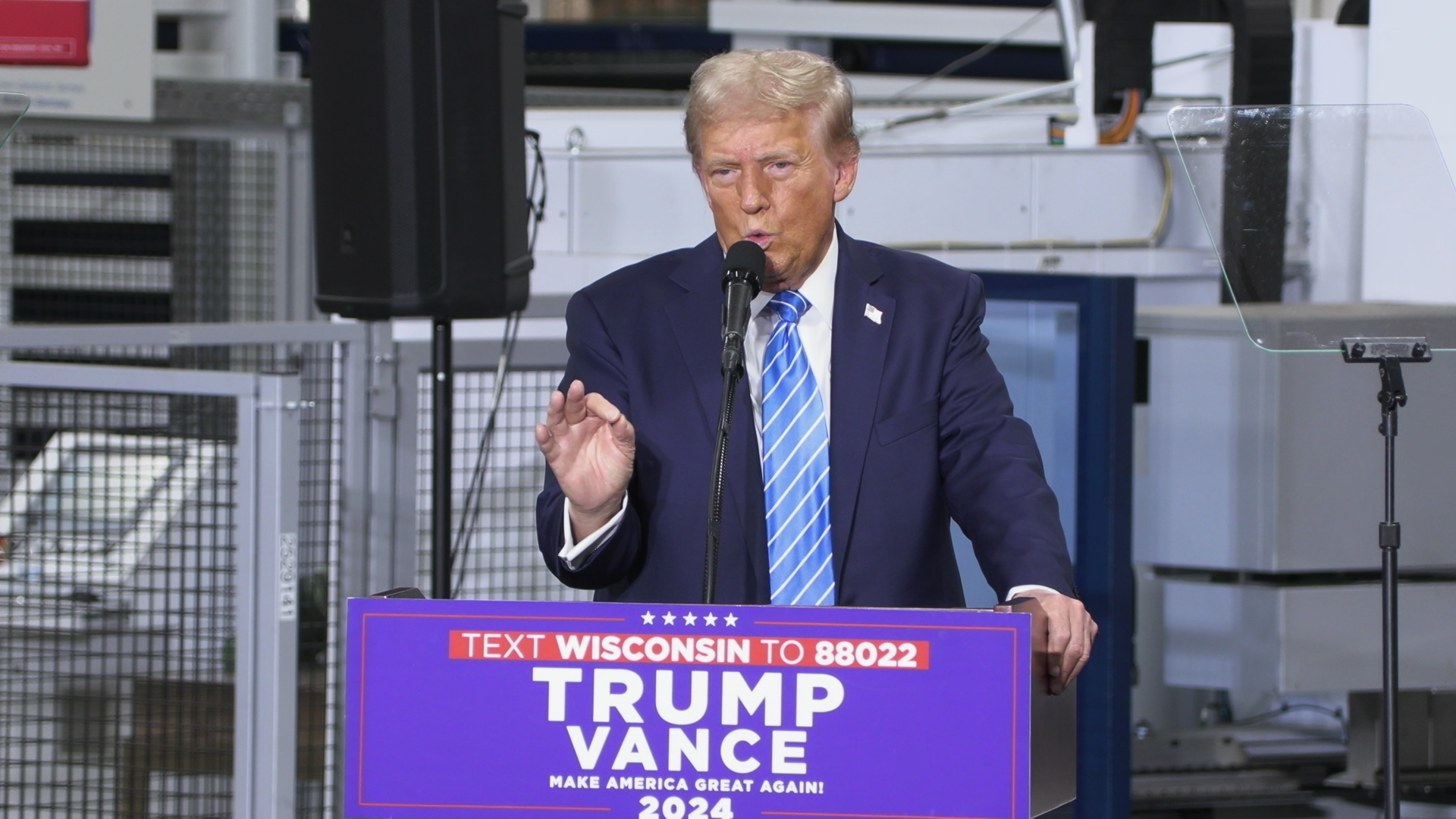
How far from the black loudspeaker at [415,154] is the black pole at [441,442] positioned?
77 mm

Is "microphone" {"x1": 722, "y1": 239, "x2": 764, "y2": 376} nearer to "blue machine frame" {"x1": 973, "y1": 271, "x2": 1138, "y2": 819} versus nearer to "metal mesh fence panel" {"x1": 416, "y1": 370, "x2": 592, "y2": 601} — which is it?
"blue machine frame" {"x1": 973, "y1": 271, "x2": 1138, "y2": 819}

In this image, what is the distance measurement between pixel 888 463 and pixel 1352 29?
276 cm

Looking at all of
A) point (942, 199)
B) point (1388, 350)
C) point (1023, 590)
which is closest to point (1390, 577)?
point (1388, 350)

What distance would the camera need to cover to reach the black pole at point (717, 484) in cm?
156

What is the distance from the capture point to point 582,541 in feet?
5.73

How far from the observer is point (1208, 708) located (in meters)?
4.45

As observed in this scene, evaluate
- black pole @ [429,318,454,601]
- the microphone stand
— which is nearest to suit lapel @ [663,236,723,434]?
the microphone stand

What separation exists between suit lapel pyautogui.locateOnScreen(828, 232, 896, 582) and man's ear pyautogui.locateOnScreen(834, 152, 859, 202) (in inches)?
2.9

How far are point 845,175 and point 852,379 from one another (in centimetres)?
27

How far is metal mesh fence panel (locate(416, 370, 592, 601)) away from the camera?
12.2ft

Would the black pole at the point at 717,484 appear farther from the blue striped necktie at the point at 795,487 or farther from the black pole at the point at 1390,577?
the black pole at the point at 1390,577

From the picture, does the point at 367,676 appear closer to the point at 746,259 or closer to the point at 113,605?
the point at 746,259

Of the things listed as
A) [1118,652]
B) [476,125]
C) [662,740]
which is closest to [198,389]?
[476,125]

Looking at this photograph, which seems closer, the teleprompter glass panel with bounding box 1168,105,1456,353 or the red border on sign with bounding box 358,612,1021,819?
the red border on sign with bounding box 358,612,1021,819
